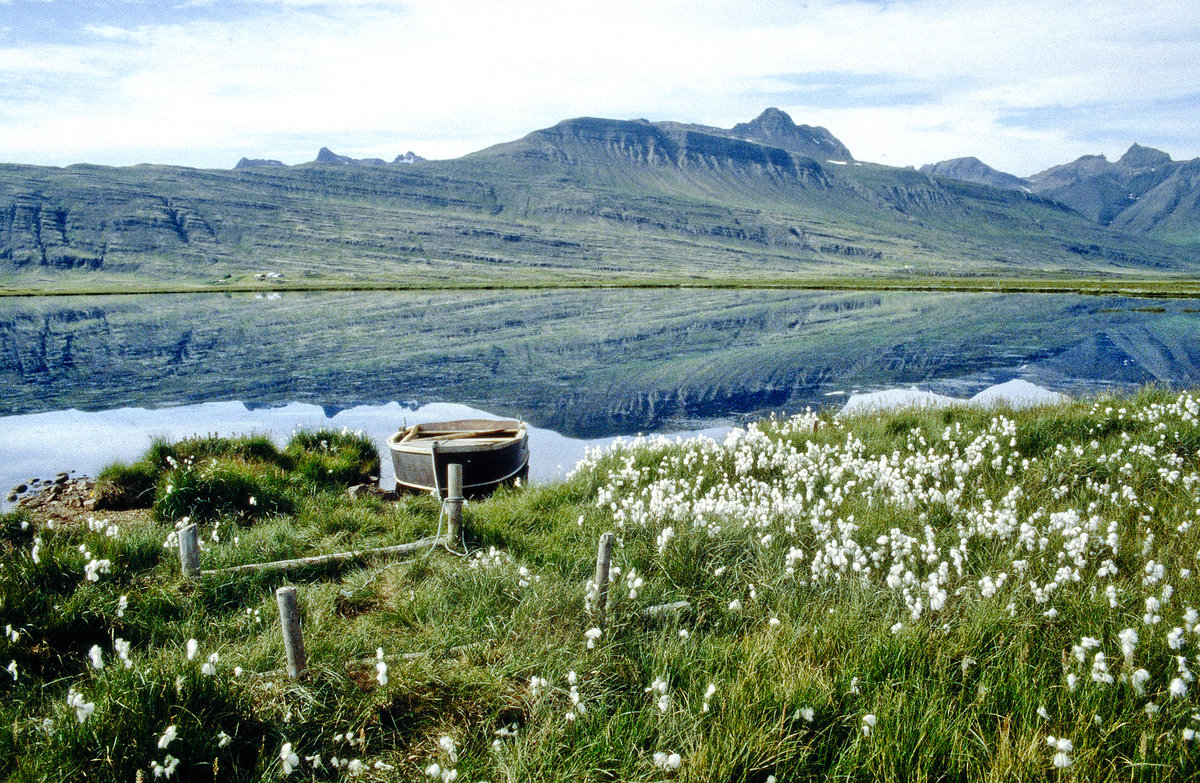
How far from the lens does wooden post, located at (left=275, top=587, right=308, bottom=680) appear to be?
517 centimetres

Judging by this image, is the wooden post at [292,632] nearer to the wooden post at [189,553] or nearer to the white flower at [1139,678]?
the wooden post at [189,553]

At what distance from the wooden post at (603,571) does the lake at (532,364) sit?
36.2 ft

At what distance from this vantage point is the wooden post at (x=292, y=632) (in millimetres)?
5168

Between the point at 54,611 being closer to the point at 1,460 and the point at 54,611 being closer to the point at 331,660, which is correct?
the point at 331,660

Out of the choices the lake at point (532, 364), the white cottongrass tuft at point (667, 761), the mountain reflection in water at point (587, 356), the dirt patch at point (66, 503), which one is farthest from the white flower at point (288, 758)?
the mountain reflection in water at point (587, 356)

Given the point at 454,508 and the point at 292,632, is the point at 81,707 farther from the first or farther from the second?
the point at 454,508

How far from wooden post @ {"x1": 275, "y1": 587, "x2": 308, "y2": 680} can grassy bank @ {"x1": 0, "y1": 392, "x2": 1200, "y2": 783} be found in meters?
0.18

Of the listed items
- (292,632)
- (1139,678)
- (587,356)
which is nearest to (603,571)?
(292,632)

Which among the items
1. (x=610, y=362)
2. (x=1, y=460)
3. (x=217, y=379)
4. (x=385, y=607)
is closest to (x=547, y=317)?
(x=610, y=362)

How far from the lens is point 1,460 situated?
18562mm

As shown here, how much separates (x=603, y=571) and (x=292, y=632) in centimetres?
252

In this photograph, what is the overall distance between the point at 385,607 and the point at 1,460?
17.4m

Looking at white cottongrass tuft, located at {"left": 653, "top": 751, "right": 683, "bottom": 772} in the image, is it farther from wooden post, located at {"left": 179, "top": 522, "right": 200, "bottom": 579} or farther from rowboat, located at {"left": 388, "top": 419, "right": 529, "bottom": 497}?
rowboat, located at {"left": 388, "top": 419, "right": 529, "bottom": 497}

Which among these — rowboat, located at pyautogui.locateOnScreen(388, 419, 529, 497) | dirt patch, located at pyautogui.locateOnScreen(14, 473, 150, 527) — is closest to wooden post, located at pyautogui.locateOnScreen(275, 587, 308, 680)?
dirt patch, located at pyautogui.locateOnScreen(14, 473, 150, 527)
